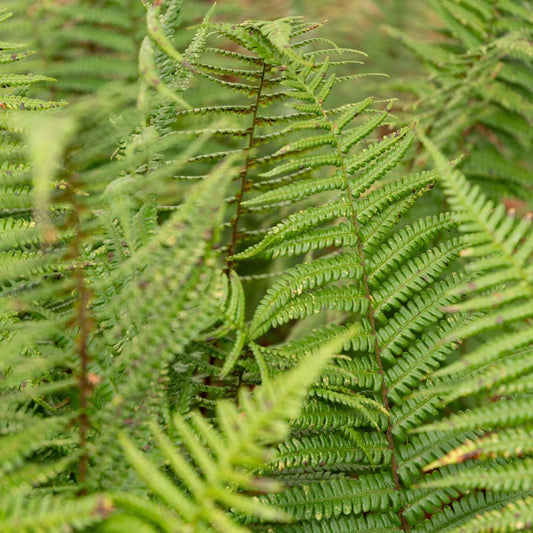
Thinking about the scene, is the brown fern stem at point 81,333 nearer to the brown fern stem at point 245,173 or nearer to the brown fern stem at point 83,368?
the brown fern stem at point 83,368

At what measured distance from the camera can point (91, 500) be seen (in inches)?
24.8

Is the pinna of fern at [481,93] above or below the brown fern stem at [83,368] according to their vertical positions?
above

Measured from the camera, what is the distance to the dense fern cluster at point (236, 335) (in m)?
0.76

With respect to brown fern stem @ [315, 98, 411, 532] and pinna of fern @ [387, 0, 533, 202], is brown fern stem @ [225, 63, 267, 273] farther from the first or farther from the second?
pinna of fern @ [387, 0, 533, 202]

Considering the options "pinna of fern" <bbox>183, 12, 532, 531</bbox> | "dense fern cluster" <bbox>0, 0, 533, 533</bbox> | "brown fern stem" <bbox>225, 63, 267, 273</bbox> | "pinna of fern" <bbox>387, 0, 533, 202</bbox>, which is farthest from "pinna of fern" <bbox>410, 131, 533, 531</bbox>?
"pinna of fern" <bbox>387, 0, 533, 202</bbox>

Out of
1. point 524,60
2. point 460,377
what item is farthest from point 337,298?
point 524,60

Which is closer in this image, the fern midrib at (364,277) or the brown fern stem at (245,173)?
the fern midrib at (364,277)

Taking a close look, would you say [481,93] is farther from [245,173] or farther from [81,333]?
[81,333]

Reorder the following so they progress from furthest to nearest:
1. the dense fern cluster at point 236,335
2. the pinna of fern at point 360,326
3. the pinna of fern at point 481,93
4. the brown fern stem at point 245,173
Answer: the pinna of fern at point 481,93
the brown fern stem at point 245,173
the pinna of fern at point 360,326
the dense fern cluster at point 236,335

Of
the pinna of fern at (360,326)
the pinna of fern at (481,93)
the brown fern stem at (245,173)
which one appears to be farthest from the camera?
the pinna of fern at (481,93)

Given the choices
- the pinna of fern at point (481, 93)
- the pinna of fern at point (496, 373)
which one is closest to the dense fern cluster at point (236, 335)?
the pinna of fern at point (496, 373)

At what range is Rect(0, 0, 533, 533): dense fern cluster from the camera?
755 millimetres

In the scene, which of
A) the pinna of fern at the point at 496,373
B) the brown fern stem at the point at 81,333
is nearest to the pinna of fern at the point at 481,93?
the pinna of fern at the point at 496,373

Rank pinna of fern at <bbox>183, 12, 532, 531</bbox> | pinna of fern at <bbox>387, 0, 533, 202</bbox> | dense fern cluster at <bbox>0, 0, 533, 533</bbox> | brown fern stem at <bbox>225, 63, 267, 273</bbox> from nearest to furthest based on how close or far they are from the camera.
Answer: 1. dense fern cluster at <bbox>0, 0, 533, 533</bbox>
2. pinna of fern at <bbox>183, 12, 532, 531</bbox>
3. brown fern stem at <bbox>225, 63, 267, 273</bbox>
4. pinna of fern at <bbox>387, 0, 533, 202</bbox>
